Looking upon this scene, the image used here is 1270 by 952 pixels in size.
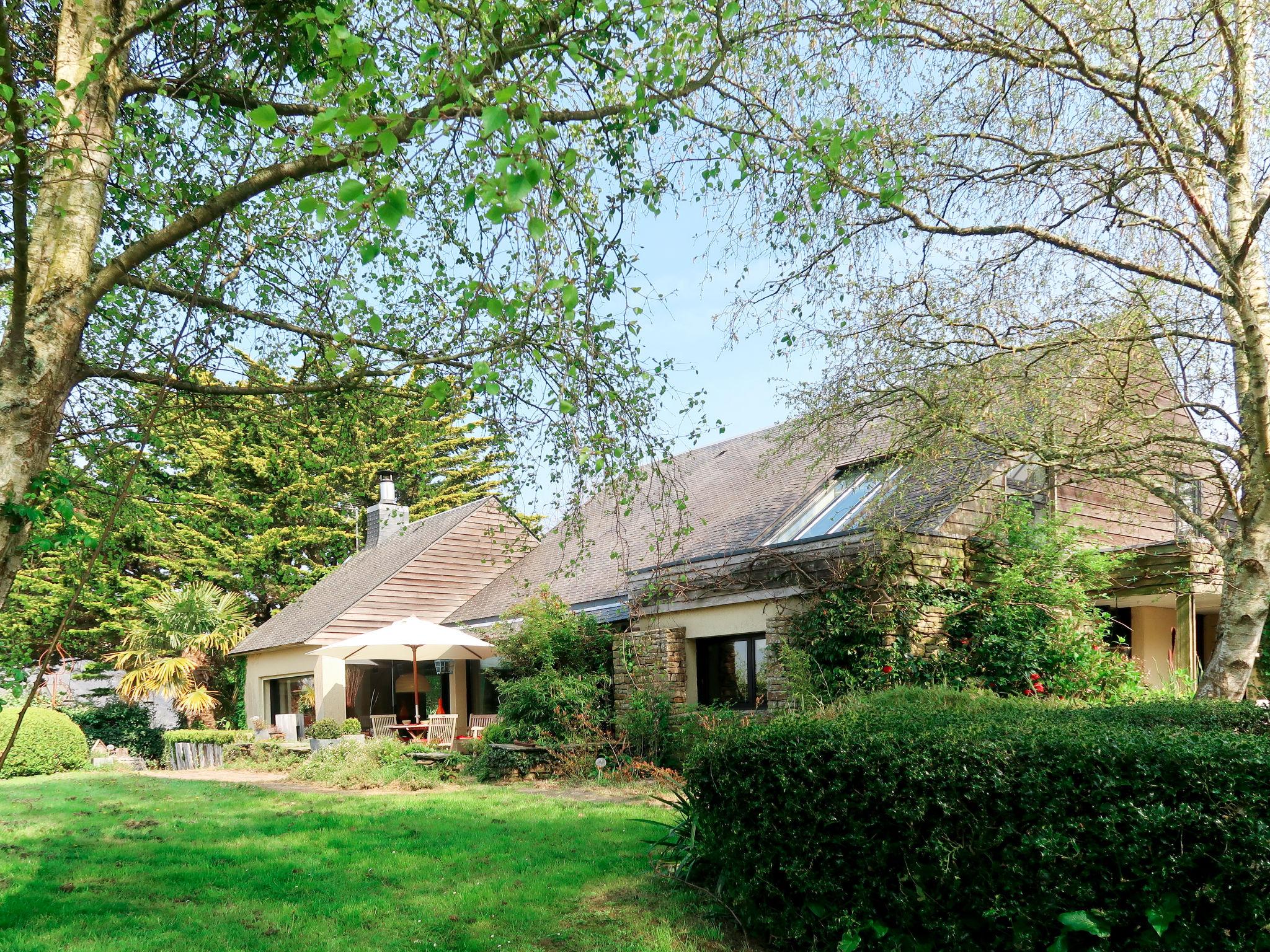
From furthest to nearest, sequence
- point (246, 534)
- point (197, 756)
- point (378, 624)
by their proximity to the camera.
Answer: point (246, 534) < point (378, 624) < point (197, 756)

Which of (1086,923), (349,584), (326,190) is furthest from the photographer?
(349,584)

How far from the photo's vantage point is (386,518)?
2953 cm

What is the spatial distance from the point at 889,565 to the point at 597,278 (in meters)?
7.91

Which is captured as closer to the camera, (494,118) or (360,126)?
(494,118)

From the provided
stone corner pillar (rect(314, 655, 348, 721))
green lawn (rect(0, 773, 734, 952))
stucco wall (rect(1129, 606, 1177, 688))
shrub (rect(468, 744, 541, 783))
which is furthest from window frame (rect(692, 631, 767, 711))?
stone corner pillar (rect(314, 655, 348, 721))

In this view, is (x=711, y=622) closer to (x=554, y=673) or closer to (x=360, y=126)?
(x=554, y=673)

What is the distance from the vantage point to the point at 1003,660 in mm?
11453

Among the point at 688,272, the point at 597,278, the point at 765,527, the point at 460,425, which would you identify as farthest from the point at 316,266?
the point at 460,425

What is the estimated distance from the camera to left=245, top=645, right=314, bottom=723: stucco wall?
23.5 metres

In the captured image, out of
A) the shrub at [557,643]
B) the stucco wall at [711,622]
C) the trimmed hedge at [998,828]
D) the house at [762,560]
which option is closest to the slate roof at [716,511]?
the house at [762,560]

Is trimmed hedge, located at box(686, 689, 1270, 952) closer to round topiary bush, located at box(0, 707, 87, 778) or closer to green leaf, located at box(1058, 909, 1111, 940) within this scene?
green leaf, located at box(1058, 909, 1111, 940)

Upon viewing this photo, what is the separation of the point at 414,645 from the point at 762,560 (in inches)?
302

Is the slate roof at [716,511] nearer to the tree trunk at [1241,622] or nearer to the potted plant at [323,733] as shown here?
the tree trunk at [1241,622]

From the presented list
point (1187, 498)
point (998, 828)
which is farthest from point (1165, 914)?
point (1187, 498)
